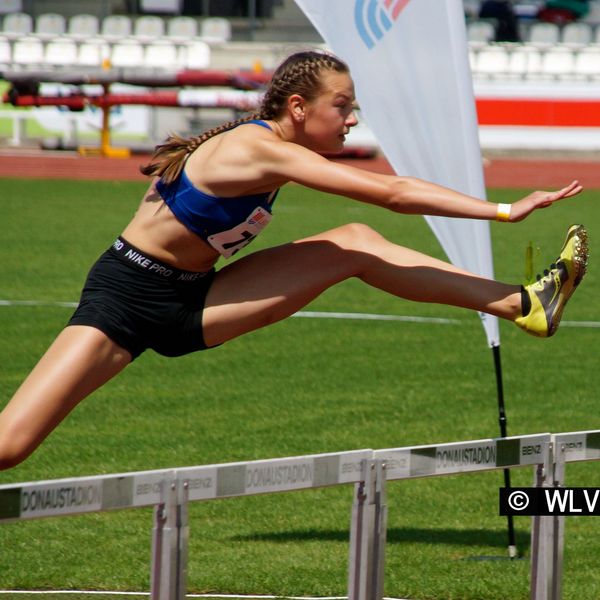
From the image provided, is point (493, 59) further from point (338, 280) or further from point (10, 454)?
point (10, 454)


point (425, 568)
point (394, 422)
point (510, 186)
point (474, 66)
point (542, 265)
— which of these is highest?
point (474, 66)

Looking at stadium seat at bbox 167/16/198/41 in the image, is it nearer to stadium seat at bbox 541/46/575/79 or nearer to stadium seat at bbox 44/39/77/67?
stadium seat at bbox 44/39/77/67

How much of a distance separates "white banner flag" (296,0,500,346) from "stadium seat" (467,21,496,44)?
31970mm

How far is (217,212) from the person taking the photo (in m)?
4.88

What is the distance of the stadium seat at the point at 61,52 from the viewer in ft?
117

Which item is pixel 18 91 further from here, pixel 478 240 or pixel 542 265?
pixel 478 240

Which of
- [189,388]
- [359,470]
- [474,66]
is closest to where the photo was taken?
[359,470]

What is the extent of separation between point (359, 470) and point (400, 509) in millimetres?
2796

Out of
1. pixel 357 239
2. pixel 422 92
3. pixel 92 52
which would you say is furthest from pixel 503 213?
pixel 92 52

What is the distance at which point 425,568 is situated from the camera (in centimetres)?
580

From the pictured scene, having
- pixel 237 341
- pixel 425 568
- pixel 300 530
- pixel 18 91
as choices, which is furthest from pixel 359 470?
pixel 18 91

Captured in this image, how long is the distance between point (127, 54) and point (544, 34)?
1108 cm

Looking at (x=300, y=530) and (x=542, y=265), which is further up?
(x=542, y=265)

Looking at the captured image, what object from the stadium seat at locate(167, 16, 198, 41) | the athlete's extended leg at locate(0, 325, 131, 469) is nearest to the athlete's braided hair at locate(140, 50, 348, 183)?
the athlete's extended leg at locate(0, 325, 131, 469)
